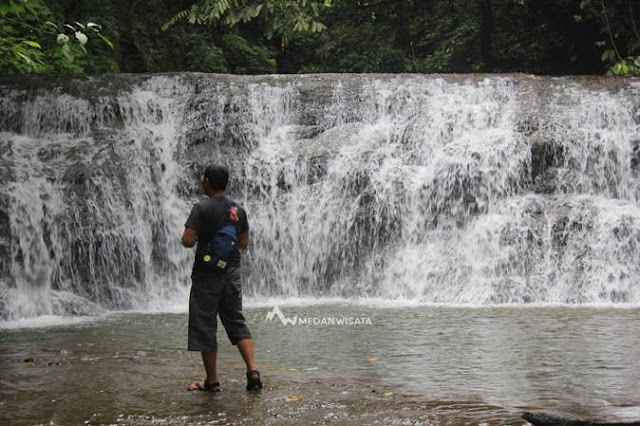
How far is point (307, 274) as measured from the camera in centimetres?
1288

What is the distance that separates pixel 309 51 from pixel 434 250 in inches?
590

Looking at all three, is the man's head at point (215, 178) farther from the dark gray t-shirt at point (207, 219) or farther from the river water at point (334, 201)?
the river water at point (334, 201)

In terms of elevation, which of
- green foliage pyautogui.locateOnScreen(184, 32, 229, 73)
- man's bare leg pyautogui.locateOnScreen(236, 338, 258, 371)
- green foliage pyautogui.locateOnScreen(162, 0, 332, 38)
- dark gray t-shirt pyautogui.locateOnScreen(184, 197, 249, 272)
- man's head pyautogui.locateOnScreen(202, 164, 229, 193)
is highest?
green foliage pyautogui.locateOnScreen(184, 32, 229, 73)

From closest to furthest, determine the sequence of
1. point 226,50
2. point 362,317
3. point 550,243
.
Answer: point 362,317, point 550,243, point 226,50

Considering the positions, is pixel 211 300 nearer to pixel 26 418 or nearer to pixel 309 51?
pixel 26 418

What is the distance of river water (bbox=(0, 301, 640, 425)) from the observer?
519 cm

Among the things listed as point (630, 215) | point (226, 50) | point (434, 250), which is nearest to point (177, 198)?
point (434, 250)

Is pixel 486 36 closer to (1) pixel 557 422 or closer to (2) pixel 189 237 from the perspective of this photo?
(2) pixel 189 237

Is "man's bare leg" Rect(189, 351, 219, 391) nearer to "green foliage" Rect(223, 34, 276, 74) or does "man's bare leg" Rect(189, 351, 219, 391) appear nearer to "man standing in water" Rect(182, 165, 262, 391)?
"man standing in water" Rect(182, 165, 262, 391)

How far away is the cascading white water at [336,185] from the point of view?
12164 millimetres

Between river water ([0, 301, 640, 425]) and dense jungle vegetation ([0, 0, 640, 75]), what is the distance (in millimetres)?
4532

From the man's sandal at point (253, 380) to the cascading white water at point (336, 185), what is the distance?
20.9ft

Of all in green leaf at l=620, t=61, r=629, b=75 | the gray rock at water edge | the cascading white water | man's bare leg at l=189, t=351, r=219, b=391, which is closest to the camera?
the gray rock at water edge

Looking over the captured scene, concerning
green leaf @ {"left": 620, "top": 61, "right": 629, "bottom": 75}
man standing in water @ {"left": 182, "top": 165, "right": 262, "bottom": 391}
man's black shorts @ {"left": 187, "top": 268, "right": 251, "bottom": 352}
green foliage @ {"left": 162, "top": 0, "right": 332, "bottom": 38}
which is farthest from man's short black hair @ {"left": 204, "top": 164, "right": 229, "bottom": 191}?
green leaf @ {"left": 620, "top": 61, "right": 629, "bottom": 75}
